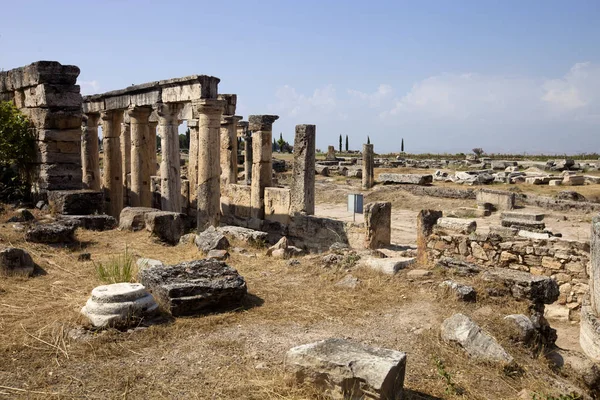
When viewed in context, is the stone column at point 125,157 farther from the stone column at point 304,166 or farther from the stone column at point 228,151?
the stone column at point 304,166

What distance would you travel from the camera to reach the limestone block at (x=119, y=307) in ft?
18.4

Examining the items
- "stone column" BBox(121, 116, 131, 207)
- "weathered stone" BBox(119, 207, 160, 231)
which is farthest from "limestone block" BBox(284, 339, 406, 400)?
"stone column" BBox(121, 116, 131, 207)

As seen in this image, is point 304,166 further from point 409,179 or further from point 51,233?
point 409,179

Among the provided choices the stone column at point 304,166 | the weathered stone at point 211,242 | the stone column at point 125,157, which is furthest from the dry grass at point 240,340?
the stone column at point 125,157

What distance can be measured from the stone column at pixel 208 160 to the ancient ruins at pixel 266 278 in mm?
40

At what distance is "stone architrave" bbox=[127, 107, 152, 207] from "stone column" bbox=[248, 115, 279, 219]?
3.93m

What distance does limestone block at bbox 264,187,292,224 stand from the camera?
1518 centimetres

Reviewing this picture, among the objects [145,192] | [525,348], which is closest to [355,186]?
[145,192]

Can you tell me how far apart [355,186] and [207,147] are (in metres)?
16.0

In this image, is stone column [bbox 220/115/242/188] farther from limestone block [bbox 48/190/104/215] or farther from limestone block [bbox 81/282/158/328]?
limestone block [bbox 81/282/158/328]

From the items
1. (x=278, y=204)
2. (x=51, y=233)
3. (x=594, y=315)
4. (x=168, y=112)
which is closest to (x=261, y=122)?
(x=278, y=204)

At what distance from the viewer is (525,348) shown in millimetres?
6039

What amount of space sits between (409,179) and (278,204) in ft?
44.1

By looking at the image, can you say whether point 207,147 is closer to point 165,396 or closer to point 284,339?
point 284,339
